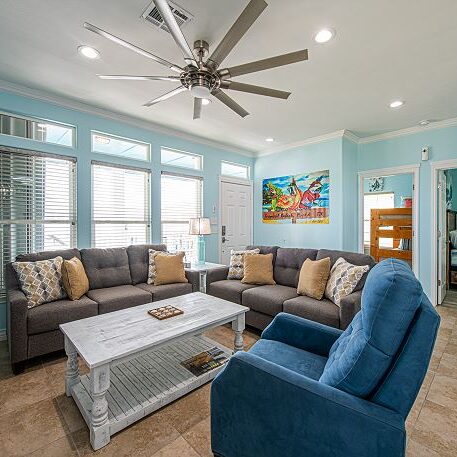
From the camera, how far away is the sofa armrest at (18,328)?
223cm

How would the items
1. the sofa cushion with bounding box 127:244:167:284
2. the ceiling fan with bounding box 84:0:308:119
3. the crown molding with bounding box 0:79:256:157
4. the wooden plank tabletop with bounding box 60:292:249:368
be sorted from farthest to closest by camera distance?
the sofa cushion with bounding box 127:244:167:284 → the crown molding with bounding box 0:79:256:157 → the wooden plank tabletop with bounding box 60:292:249:368 → the ceiling fan with bounding box 84:0:308:119

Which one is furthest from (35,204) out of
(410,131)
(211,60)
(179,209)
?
(410,131)

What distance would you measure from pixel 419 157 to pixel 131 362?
15.5 feet

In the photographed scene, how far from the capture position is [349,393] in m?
1.08

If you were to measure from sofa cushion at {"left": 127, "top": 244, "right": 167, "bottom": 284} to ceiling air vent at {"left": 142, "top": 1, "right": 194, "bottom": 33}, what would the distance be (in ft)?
8.32

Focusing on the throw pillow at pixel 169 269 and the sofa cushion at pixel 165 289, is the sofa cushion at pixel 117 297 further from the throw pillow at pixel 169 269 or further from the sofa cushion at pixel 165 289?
the throw pillow at pixel 169 269

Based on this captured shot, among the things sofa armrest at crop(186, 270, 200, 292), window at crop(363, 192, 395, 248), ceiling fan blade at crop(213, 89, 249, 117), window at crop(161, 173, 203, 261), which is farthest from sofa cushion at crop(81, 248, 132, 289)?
window at crop(363, 192, 395, 248)

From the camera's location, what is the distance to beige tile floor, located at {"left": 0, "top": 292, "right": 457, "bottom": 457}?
152 centimetres

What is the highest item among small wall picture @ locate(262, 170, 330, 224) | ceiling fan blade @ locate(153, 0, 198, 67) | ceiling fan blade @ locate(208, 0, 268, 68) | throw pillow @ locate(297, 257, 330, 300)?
ceiling fan blade @ locate(208, 0, 268, 68)

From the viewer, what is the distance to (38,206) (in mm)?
3174

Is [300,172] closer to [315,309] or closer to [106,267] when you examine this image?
[315,309]

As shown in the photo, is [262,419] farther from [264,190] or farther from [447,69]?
[264,190]

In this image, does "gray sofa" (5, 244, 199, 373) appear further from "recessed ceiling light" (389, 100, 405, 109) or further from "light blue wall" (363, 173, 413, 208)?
"light blue wall" (363, 173, 413, 208)

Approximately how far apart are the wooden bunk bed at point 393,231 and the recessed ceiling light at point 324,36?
15.9ft
